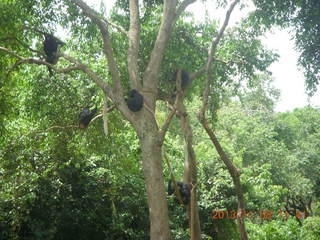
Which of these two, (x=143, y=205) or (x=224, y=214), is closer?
(x=143, y=205)

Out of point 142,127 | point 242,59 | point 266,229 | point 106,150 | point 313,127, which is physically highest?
point 313,127

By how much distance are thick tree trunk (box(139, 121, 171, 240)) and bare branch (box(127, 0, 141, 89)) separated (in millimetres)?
700

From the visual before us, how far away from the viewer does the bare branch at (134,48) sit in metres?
4.47

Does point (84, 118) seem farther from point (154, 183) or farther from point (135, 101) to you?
point (154, 183)

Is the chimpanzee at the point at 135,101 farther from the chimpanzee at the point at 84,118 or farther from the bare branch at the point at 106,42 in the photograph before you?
the chimpanzee at the point at 84,118

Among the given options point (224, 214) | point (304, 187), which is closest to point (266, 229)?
point (224, 214)

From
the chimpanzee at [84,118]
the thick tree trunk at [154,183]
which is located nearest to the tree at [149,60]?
the thick tree trunk at [154,183]

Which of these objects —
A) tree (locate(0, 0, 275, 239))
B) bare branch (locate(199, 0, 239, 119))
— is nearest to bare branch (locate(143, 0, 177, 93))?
tree (locate(0, 0, 275, 239))

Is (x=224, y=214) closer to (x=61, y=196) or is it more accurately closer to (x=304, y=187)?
(x=61, y=196)

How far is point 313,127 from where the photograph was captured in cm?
1981

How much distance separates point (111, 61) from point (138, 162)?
413cm

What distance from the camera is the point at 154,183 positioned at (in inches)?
152

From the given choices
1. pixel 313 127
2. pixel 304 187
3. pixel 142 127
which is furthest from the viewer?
pixel 313 127

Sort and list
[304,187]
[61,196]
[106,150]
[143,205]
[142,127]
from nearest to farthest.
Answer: [142,127]
[106,150]
[61,196]
[143,205]
[304,187]
